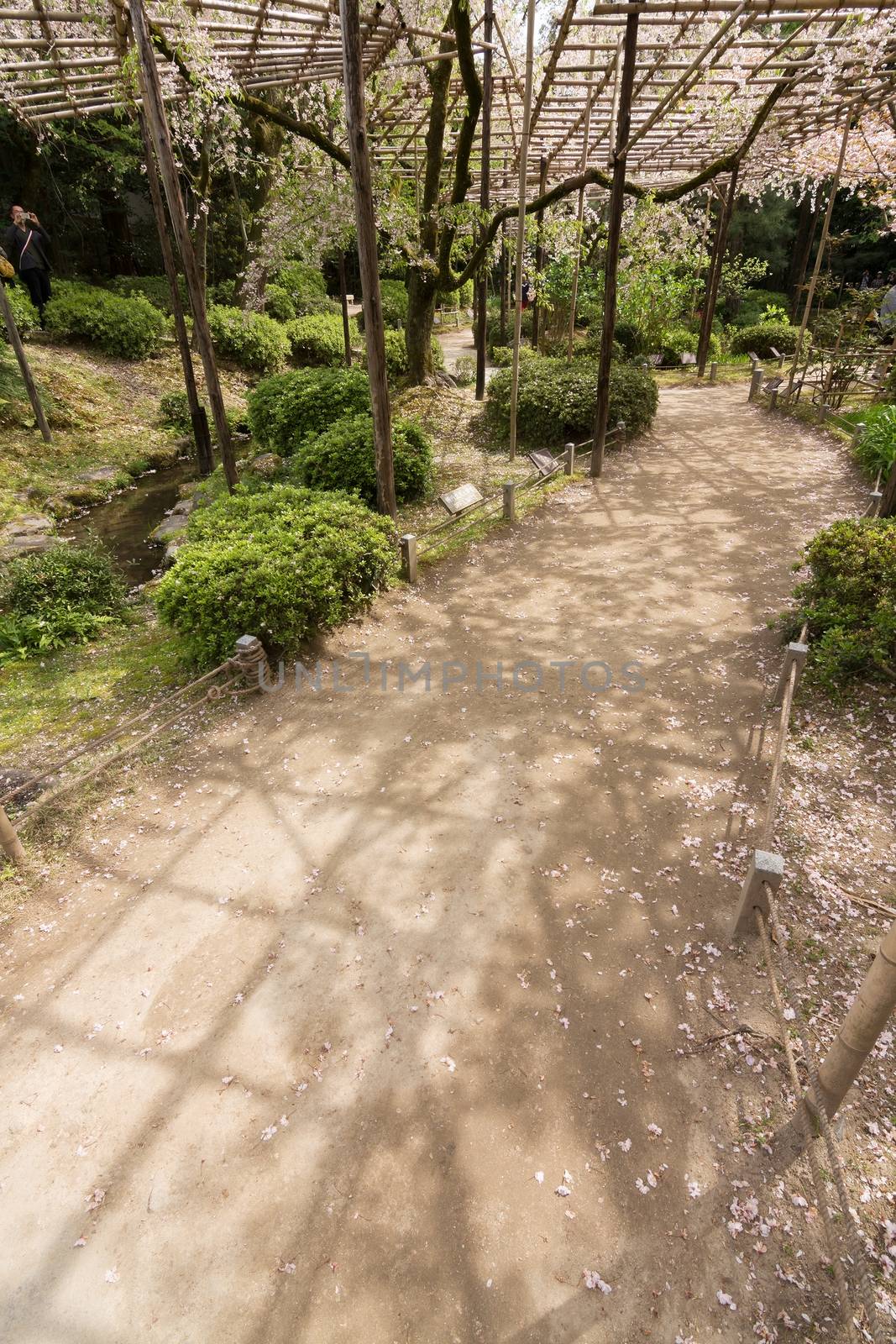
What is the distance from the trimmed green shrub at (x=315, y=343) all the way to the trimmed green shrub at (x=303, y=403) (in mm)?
7549

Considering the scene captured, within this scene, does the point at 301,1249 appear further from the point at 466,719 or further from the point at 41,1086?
the point at 466,719

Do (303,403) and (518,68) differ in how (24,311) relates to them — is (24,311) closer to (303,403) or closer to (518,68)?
(303,403)

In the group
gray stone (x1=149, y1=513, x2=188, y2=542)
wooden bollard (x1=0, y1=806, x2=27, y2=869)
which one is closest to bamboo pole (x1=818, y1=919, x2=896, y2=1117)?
wooden bollard (x1=0, y1=806, x2=27, y2=869)

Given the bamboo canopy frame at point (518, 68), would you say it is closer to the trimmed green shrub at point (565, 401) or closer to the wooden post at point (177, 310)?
the wooden post at point (177, 310)

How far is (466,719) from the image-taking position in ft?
18.7

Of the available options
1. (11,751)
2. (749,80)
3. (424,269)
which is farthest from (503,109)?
(11,751)

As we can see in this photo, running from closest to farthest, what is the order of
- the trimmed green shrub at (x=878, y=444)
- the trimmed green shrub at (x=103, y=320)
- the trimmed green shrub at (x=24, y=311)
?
1. the trimmed green shrub at (x=878, y=444)
2. the trimmed green shrub at (x=24, y=311)
3. the trimmed green shrub at (x=103, y=320)

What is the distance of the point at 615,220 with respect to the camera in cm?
867

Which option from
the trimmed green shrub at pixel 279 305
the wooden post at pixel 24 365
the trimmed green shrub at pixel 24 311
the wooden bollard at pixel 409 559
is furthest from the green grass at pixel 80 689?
the trimmed green shrub at pixel 279 305

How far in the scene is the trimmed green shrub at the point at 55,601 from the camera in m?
7.27

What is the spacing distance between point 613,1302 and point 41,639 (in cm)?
742

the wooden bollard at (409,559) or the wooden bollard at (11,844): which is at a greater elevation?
the wooden bollard at (409,559)

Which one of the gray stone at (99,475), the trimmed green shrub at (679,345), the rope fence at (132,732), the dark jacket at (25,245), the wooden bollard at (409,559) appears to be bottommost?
the rope fence at (132,732)

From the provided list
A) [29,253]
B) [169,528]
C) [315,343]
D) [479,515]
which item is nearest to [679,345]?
[315,343]
